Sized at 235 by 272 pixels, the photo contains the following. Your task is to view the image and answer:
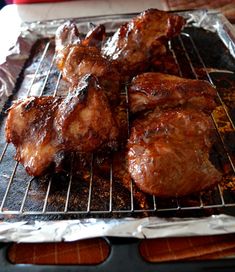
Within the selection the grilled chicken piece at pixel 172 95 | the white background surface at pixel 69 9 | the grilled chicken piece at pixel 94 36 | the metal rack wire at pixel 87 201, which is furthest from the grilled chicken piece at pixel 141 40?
the white background surface at pixel 69 9

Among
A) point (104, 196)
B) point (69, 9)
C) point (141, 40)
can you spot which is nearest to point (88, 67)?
point (141, 40)

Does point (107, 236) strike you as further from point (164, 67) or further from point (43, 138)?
point (164, 67)

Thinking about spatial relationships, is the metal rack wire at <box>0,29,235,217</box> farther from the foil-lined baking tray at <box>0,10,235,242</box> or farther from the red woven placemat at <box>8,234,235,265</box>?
the red woven placemat at <box>8,234,235,265</box>

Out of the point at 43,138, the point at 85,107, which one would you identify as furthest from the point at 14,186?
the point at 85,107

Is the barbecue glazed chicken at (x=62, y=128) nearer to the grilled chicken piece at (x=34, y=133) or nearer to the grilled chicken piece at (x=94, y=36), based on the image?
the grilled chicken piece at (x=34, y=133)

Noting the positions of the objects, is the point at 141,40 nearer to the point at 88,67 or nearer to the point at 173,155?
the point at 88,67

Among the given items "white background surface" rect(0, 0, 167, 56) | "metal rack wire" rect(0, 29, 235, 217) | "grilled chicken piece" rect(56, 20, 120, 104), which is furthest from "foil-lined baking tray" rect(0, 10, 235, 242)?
"white background surface" rect(0, 0, 167, 56)
